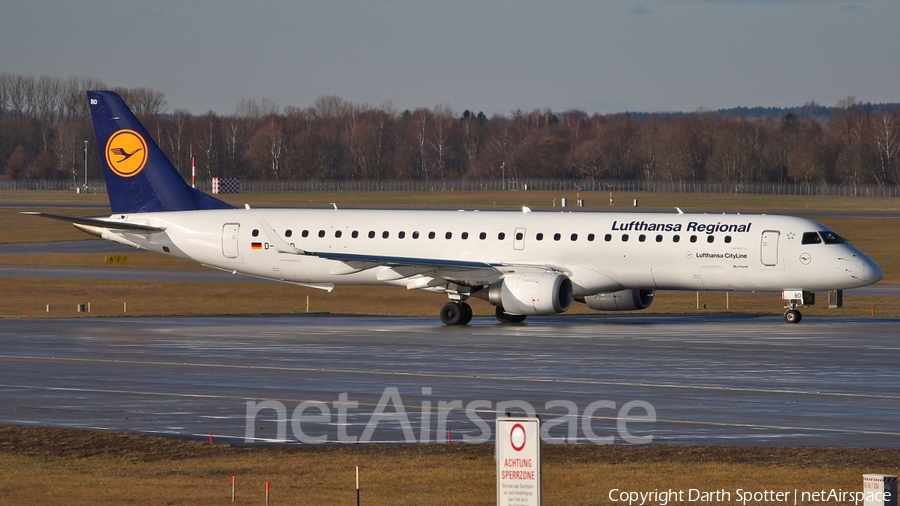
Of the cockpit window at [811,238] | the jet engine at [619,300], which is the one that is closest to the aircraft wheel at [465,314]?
the jet engine at [619,300]

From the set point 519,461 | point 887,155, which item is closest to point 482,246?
point 519,461

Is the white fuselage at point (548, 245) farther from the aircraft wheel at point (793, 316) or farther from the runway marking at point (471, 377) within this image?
the runway marking at point (471, 377)

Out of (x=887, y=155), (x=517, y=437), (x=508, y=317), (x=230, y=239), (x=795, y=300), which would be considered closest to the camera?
(x=517, y=437)

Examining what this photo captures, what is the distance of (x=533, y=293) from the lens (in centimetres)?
3756

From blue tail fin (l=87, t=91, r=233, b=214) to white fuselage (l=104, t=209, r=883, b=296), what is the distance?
0.68 m

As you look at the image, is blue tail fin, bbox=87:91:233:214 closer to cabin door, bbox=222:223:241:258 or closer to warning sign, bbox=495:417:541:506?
cabin door, bbox=222:223:241:258

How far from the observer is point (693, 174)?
198m

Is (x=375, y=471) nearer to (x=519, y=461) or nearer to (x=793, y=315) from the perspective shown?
(x=519, y=461)

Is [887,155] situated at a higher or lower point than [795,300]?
higher

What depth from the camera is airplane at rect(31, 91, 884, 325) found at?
3825cm

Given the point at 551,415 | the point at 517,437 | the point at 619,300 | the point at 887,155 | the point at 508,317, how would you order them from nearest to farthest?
the point at 517,437 → the point at 551,415 → the point at 619,300 → the point at 508,317 → the point at 887,155

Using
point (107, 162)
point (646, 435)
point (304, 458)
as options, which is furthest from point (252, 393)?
point (107, 162)

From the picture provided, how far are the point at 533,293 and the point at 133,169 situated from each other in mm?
16958

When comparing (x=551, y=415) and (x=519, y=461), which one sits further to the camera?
(x=551, y=415)
